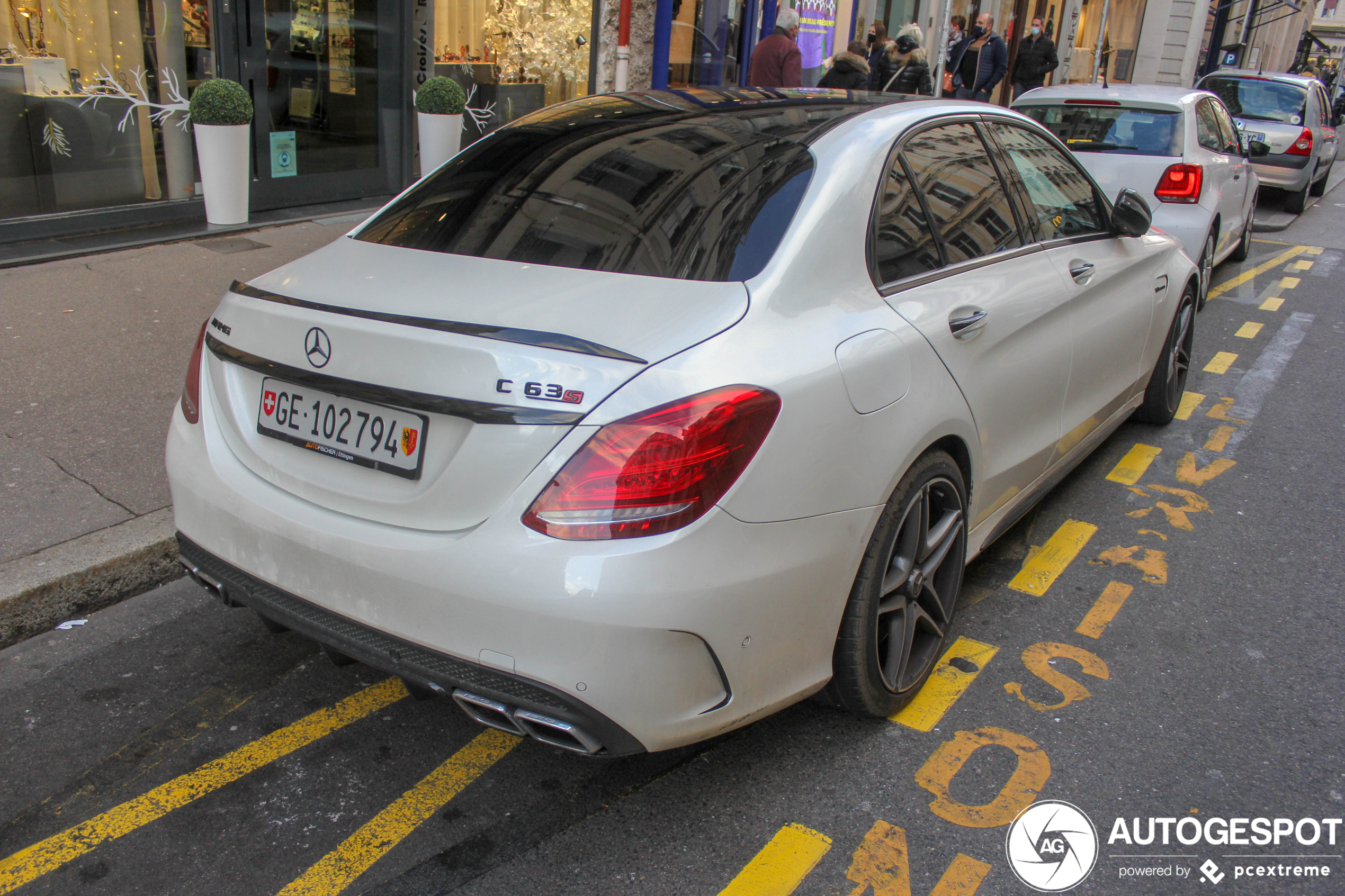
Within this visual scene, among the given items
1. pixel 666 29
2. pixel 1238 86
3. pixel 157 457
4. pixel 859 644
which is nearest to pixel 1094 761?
pixel 859 644

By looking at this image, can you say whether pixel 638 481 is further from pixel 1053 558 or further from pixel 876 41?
pixel 876 41

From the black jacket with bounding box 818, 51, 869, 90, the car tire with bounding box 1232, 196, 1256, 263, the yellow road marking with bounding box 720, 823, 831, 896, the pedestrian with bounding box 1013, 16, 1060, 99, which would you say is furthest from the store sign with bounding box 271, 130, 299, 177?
the pedestrian with bounding box 1013, 16, 1060, 99

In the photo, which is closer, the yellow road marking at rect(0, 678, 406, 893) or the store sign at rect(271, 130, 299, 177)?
the yellow road marking at rect(0, 678, 406, 893)

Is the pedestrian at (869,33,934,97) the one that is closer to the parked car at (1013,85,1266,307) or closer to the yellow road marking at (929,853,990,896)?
the parked car at (1013,85,1266,307)

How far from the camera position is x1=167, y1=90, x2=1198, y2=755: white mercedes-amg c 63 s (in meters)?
2.12

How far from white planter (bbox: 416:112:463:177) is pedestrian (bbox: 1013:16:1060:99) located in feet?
33.1

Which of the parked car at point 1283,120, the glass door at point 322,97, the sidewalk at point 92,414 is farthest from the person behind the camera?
the parked car at point 1283,120

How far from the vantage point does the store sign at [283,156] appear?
29.7 ft

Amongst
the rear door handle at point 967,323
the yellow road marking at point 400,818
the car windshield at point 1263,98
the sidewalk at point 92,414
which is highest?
the car windshield at point 1263,98

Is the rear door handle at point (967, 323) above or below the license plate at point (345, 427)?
above

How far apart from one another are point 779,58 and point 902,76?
2.47m

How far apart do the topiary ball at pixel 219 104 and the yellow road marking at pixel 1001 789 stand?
7.23m

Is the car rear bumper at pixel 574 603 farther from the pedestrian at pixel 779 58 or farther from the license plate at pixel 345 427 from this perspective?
the pedestrian at pixel 779 58

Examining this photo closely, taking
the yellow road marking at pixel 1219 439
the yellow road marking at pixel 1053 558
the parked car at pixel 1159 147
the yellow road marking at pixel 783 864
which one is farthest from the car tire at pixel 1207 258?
the yellow road marking at pixel 783 864
